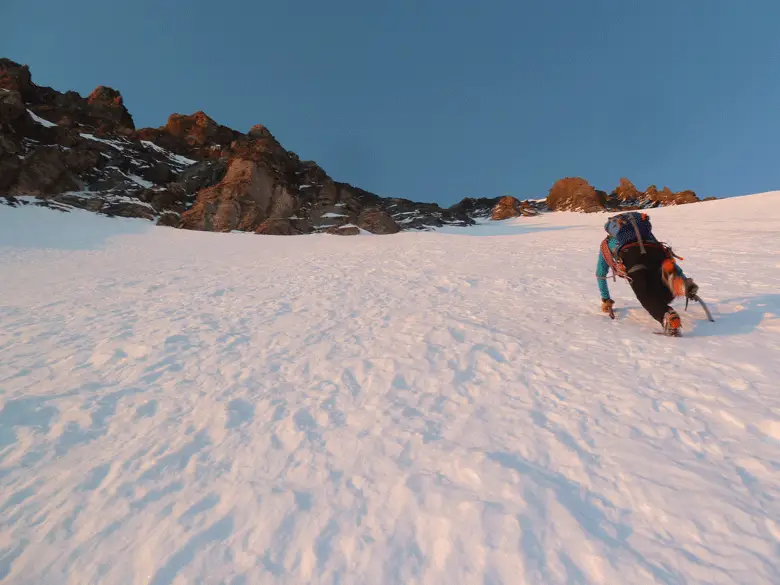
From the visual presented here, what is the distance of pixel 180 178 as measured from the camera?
1965 inches

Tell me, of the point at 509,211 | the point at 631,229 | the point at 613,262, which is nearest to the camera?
the point at 631,229

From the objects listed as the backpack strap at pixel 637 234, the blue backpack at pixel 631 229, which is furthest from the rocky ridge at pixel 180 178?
the backpack strap at pixel 637 234

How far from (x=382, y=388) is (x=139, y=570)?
2216mm

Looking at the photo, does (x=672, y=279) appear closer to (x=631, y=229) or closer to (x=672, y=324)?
(x=672, y=324)

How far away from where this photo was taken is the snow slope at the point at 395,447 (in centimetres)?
182

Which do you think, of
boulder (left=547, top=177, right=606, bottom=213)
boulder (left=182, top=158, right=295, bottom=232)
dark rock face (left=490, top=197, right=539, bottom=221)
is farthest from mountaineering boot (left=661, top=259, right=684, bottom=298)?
dark rock face (left=490, top=197, right=539, bottom=221)

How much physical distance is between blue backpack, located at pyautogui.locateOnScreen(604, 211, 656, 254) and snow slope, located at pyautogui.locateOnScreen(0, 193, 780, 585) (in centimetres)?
122

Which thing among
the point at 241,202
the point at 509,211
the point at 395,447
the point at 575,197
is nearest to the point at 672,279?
the point at 395,447

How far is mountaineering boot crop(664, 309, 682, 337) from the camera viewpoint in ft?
13.9

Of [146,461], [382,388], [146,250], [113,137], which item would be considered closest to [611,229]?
[382,388]

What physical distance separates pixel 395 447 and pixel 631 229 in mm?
4682

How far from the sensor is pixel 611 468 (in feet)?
7.44

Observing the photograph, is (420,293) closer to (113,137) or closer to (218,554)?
(218,554)

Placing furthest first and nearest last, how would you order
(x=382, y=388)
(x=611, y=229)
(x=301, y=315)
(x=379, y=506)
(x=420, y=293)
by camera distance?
(x=420, y=293)
(x=301, y=315)
(x=611, y=229)
(x=382, y=388)
(x=379, y=506)
